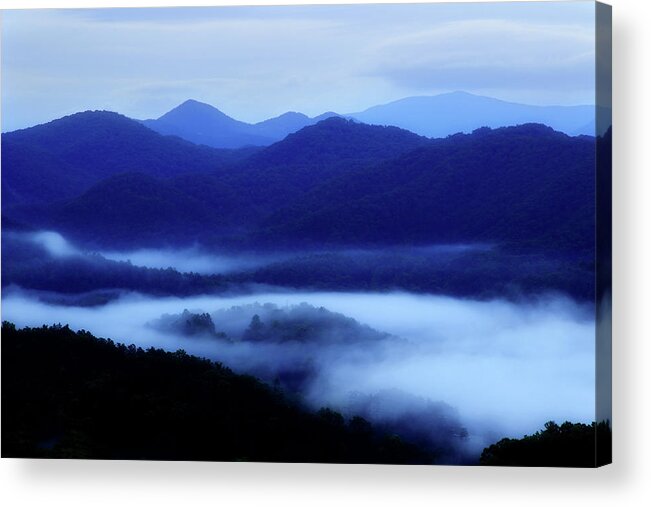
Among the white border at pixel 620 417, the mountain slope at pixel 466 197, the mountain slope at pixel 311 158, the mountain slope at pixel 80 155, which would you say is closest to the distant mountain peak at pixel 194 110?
the mountain slope at pixel 80 155

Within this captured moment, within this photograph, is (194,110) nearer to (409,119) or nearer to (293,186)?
(293,186)

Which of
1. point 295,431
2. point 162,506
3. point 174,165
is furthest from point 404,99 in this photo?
point 162,506

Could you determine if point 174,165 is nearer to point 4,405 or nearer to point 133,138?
point 133,138

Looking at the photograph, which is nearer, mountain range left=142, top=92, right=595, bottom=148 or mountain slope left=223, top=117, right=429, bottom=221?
mountain range left=142, top=92, right=595, bottom=148

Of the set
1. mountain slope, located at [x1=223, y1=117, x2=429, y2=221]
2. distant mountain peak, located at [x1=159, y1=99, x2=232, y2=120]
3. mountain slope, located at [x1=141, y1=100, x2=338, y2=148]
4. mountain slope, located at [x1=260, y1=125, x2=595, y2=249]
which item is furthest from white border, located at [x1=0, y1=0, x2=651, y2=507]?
distant mountain peak, located at [x1=159, y1=99, x2=232, y2=120]

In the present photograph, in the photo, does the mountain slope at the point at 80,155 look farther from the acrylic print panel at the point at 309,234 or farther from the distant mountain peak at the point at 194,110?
the distant mountain peak at the point at 194,110

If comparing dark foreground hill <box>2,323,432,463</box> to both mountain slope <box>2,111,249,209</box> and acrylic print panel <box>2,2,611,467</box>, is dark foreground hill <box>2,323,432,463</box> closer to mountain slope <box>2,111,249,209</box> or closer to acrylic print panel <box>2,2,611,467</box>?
acrylic print panel <box>2,2,611,467</box>

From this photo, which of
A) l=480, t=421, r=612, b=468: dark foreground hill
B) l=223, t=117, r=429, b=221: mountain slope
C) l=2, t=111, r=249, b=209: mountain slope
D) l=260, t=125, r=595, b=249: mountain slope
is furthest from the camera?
l=2, t=111, r=249, b=209: mountain slope
